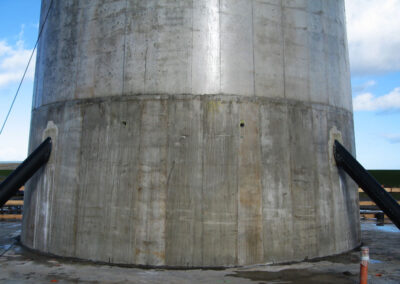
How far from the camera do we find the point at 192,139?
802 centimetres

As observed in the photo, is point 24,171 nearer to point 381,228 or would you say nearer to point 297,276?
point 297,276

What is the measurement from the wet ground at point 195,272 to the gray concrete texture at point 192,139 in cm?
36

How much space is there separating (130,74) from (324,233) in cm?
606

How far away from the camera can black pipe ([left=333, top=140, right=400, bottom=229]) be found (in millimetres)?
8266

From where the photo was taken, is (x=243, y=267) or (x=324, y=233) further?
(x=324, y=233)

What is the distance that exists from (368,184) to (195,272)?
4659mm

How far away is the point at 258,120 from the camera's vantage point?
8320 millimetres

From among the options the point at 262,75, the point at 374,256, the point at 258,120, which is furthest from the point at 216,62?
the point at 374,256

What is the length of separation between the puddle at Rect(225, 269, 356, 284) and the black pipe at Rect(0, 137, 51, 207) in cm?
555

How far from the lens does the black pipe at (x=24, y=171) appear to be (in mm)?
8414

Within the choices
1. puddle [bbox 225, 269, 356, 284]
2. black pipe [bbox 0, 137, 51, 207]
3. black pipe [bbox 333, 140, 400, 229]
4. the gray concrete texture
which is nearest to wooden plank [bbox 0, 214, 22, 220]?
the gray concrete texture

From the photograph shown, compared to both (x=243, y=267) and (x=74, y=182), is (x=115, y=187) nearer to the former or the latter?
(x=74, y=182)

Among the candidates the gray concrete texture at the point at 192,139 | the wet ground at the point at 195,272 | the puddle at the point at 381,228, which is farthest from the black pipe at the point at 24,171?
the puddle at the point at 381,228

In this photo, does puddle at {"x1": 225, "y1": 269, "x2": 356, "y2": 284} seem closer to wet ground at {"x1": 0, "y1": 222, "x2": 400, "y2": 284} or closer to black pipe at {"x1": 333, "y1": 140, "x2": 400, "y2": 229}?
wet ground at {"x1": 0, "y1": 222, "x2": 400, "y2": 284}
